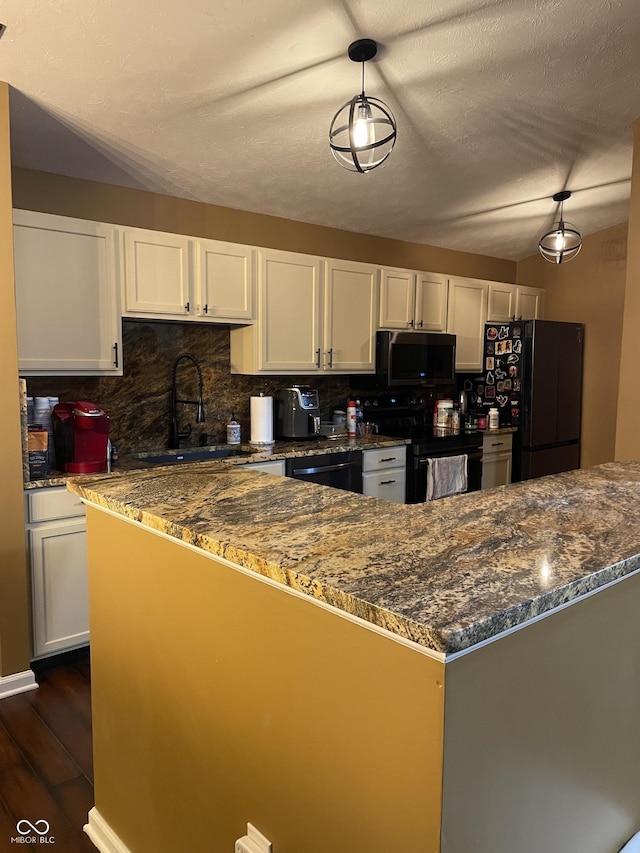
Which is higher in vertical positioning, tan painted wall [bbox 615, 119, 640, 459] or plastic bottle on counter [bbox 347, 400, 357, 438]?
tan painted wall [bbox 615, 119, 640, 459]

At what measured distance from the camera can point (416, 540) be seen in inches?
45.1

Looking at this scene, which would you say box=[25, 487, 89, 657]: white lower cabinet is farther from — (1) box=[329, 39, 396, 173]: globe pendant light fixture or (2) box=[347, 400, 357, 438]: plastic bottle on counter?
(2) box=[347, 400, 357, 438]: plastic bottle on counter

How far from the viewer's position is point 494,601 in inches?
33.9

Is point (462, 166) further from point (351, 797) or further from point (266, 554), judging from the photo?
point (351, 797)

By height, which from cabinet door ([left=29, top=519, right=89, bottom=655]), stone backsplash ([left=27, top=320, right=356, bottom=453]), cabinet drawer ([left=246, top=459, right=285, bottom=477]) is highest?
stone backsplash ([left=27, top=320, right=356, bottom=453])

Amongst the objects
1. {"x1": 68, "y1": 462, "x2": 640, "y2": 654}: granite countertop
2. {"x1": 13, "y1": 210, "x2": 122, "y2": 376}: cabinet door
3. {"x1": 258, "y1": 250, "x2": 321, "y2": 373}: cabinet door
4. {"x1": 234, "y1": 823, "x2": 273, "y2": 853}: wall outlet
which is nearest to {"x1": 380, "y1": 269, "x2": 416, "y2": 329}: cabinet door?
{"x1": 258, "y1": 250, "x2": 321, "y2": 373}: cabinet door

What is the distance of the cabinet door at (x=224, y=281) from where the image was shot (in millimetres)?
3453

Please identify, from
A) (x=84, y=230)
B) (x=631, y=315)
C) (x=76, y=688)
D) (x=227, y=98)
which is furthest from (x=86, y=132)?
(x=631, y=315)

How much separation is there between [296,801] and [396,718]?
0.36 m

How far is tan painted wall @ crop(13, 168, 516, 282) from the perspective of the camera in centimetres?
315

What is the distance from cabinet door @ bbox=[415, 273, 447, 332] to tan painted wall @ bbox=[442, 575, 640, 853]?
358 cm

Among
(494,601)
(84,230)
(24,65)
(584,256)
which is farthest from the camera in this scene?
(584,256)

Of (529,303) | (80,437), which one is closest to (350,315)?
(80,437)

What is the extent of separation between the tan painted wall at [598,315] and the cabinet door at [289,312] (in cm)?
269
